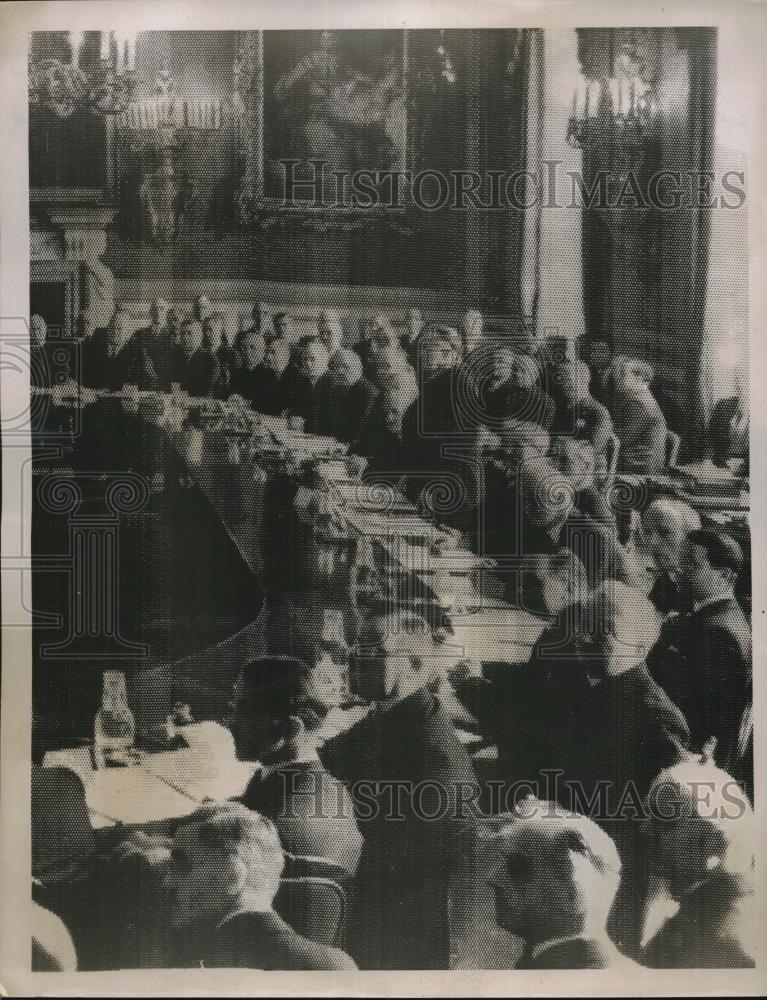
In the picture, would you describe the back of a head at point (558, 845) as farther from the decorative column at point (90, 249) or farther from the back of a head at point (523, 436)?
the decorative column at point (90, 249)

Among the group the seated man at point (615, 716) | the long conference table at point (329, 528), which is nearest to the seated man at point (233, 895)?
the long conference table at point (329, 528)

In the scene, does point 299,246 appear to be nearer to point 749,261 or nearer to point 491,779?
point 749,261

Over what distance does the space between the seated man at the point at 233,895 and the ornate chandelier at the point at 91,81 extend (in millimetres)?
1308

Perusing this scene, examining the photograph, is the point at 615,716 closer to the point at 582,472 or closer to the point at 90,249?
the point at 582,472

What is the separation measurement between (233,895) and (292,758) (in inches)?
10.5

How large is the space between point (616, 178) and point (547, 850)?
1238mm

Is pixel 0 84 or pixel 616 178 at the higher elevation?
pixel 0 84

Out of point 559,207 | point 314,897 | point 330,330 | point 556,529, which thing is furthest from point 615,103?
point 314,897

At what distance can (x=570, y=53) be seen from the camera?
116cm

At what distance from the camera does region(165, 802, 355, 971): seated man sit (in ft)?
3.72

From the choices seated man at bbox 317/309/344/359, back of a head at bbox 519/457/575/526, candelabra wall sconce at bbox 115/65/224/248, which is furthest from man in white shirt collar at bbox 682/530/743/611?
candelabra wall sconce at bbox 115/65/224/248

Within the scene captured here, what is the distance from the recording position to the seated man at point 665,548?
1.16 metres

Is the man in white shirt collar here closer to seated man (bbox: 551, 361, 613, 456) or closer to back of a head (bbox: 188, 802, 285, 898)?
seated man (bbox: 551, 361, 613, 456)

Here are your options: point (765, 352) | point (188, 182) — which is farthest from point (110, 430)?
point (765, 352)
